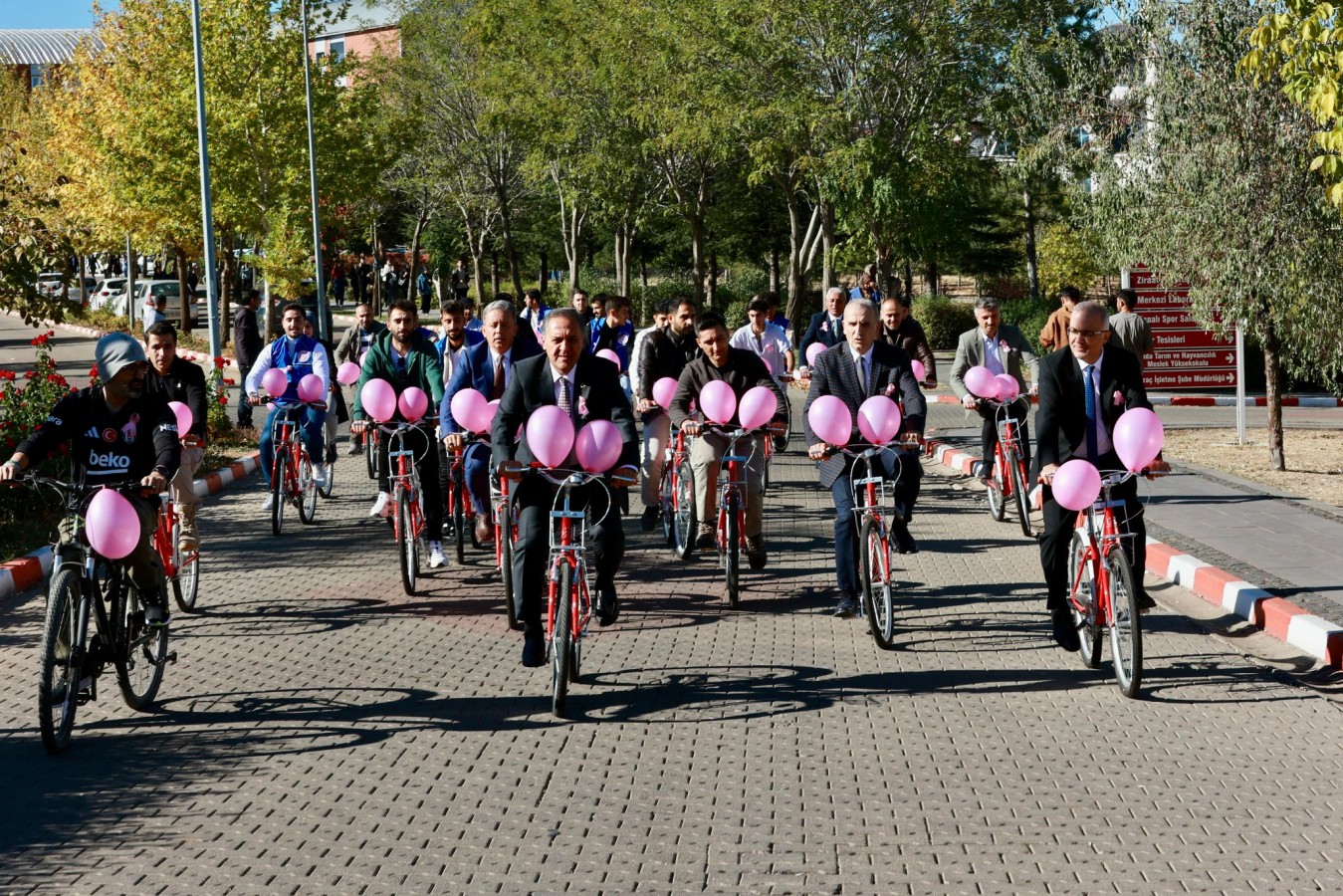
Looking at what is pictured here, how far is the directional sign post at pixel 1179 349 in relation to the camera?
25.0m

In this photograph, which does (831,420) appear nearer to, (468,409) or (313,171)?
(468,409)

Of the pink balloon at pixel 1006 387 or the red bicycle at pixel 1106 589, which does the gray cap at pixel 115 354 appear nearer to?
the red bicycle at pixel 1106 589

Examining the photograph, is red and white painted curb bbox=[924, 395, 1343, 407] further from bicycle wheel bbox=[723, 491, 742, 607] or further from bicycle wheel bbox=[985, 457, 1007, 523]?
bicycle wheel bbox=[723, 491, 742, 607]

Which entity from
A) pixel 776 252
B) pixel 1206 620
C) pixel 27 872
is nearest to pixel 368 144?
pixel 776 252

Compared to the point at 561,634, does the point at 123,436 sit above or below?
above

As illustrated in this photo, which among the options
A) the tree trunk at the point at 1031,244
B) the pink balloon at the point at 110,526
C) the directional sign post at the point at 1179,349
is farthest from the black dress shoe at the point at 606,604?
the tree trunk at the point at 1031,244

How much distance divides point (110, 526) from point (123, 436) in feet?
2.20

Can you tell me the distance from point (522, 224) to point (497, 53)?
1838 centimetres

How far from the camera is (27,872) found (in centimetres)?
518

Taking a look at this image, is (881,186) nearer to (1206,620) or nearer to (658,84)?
(658,84)

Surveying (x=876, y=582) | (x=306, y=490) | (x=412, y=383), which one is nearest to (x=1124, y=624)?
(x=876, y=582)

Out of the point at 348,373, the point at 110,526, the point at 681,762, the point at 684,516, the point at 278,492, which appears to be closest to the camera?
the point at 681,762

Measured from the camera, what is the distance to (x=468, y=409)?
9.75m

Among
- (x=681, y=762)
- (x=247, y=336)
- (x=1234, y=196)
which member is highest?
(x=1234, y=196)
